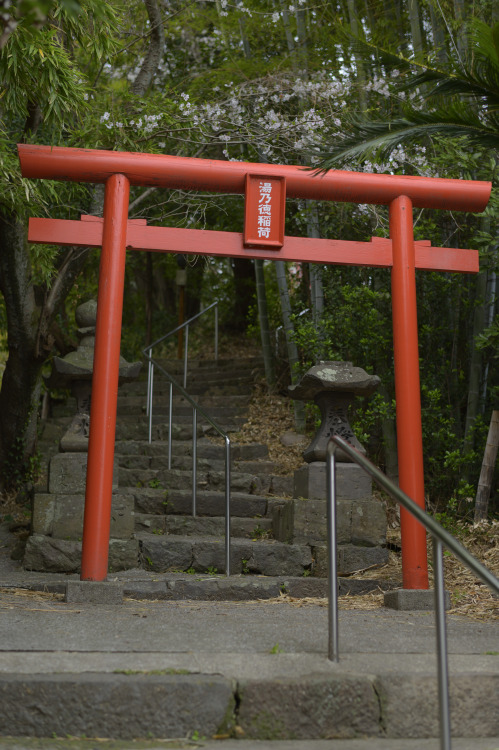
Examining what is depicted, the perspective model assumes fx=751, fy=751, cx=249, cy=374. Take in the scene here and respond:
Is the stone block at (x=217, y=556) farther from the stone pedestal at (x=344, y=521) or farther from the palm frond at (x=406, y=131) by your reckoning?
the palm frond at (x=406, y=131)

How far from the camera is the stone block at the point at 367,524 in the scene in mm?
5375

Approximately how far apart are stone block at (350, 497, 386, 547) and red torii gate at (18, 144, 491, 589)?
0.77 metres

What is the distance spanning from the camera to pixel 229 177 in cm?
501

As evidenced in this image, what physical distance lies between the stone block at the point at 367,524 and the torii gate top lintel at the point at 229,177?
2.17 meters

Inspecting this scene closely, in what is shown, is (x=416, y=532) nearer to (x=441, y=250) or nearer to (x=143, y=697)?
(x=441, y=250)

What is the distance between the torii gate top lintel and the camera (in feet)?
15.6

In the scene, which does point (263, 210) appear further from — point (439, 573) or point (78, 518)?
point (439, 573)

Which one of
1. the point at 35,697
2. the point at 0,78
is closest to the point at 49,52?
the point at 0,78

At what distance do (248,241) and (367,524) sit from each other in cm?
218

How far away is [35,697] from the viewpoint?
2.29 meters

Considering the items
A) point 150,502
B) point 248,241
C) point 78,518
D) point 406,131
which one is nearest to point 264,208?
point 248,241

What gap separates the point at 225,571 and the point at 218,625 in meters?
1.94

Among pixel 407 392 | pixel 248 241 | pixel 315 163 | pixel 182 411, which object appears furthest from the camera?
pixel 182 411

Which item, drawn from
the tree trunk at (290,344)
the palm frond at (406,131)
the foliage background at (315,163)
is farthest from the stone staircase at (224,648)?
the tree trunk at (290,344)
